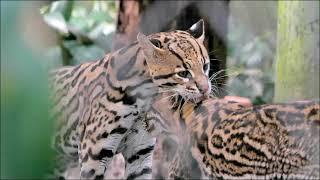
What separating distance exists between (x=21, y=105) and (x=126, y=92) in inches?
62.5

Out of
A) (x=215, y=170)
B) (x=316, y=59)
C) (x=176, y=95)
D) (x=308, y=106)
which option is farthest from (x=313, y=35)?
(x=176, y=95)

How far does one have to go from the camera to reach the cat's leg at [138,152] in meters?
2.10

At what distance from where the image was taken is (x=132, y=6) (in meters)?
2.50

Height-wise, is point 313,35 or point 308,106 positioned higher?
point 313,35

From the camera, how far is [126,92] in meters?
1.93

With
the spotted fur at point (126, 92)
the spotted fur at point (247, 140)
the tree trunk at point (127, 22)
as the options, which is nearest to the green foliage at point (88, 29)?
the tree trunk at point (127, 22)

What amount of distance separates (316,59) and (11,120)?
84.0 inches

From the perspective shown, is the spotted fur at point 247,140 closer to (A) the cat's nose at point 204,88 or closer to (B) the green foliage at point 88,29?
(A) the cat's nose at point 204,88

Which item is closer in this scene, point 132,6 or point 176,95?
point 176,95

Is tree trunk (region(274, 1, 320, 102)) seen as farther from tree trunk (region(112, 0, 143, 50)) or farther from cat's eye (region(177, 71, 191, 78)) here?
cat's eye (region(177, 71, 191, 78))

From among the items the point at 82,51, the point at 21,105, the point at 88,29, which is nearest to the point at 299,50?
the point at 82,51

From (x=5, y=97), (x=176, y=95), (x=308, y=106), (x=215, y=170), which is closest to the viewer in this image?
(x=5, y=97)

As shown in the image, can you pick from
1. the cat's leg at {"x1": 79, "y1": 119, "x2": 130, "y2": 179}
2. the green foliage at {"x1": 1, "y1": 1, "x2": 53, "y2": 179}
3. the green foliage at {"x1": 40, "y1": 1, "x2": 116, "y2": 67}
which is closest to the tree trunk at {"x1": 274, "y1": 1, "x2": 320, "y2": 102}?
the cat's leg at {"x1": 79, "y1": 119, "x2": 130, "y2": 179}

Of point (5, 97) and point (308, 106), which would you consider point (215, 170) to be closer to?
point (308, 106)
